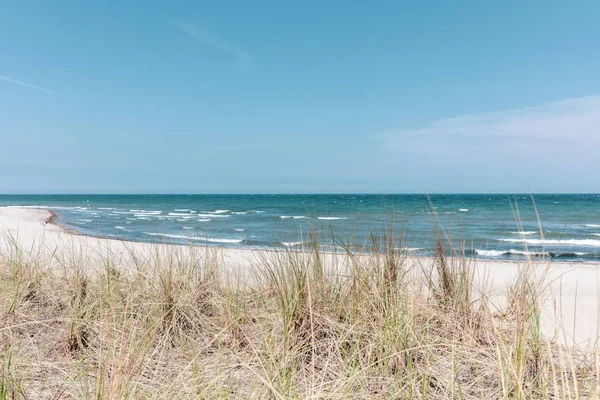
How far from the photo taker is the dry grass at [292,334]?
7.66 feet

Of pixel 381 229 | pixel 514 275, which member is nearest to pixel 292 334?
pixel 381 229

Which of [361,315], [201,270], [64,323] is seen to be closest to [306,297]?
[361,315]

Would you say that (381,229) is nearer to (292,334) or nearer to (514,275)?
(292,334)

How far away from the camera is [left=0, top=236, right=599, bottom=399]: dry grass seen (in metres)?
2.33

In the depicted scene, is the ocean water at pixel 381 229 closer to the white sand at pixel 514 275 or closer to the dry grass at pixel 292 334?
the white sand at pixel 514 275

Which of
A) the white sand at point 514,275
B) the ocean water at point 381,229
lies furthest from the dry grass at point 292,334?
the ocean water at point 381,229

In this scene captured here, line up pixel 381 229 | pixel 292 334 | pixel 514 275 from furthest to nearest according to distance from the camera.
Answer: pixel 514 275 < pixel 381 229 < pixel 292 334

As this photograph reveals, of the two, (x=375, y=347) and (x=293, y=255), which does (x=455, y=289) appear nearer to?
(x=375, y=347)

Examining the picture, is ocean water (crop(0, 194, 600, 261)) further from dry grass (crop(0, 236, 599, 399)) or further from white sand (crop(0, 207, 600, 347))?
dry grass (crop(0, 236, 599, 399))

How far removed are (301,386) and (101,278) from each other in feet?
7.94

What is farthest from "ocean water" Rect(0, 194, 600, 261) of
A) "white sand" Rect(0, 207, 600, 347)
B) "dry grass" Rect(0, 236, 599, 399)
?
"dry grass" Rect(0, 236, 599, 399)

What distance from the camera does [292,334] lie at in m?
2.87

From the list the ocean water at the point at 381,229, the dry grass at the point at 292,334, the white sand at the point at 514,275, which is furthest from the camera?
the ocean water at the point at 381,229

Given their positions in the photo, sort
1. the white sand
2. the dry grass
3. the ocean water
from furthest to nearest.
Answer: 1. the ocean water
2. the white sand
3. the dry grass
